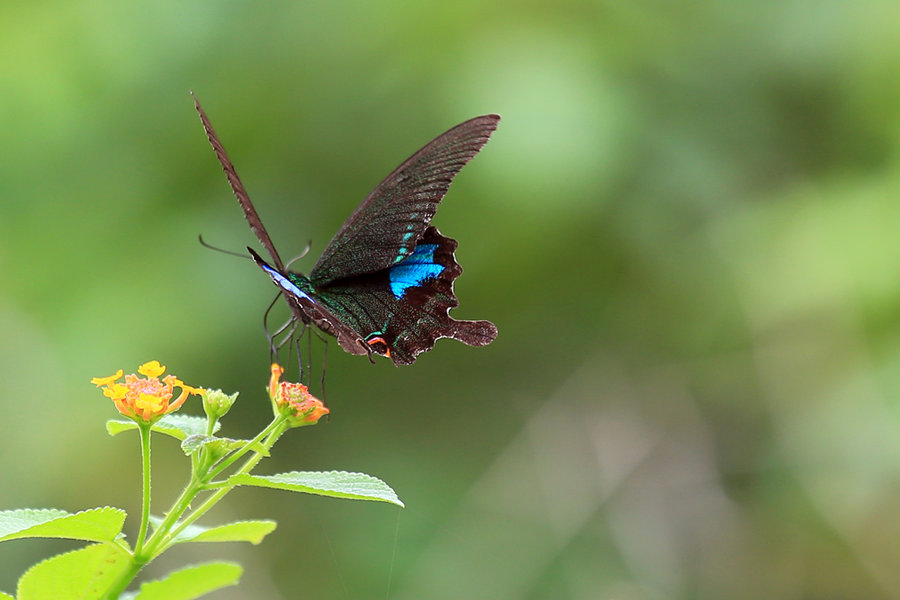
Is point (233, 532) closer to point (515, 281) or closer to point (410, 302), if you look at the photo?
point (410, 302)

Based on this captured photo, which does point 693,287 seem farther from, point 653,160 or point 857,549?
Answer: point 857,549

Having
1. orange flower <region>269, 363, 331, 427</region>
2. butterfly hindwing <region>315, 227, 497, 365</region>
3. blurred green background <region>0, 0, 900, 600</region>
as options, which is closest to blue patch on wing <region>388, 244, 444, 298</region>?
butterfly hindwing <region>315, 227, 497, 365</region>

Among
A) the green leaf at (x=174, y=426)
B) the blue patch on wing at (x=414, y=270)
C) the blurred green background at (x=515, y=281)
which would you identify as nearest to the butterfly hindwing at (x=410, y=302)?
the blue patch on wing at (x=414, y=270)

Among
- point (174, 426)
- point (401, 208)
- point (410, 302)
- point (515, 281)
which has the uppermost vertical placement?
point (401, 208)

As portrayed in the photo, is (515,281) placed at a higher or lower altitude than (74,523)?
lower

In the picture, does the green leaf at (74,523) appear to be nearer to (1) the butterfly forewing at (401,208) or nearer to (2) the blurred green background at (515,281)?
(1) the butterfly forewing at (401,208)

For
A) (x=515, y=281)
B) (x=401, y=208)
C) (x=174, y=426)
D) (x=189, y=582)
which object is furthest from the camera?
(x=515, y=281)

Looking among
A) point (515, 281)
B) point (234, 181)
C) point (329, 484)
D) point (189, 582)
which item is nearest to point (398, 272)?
point (234, 181)

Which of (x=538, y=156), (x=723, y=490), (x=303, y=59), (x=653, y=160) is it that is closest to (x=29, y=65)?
(x=303, y=59)
